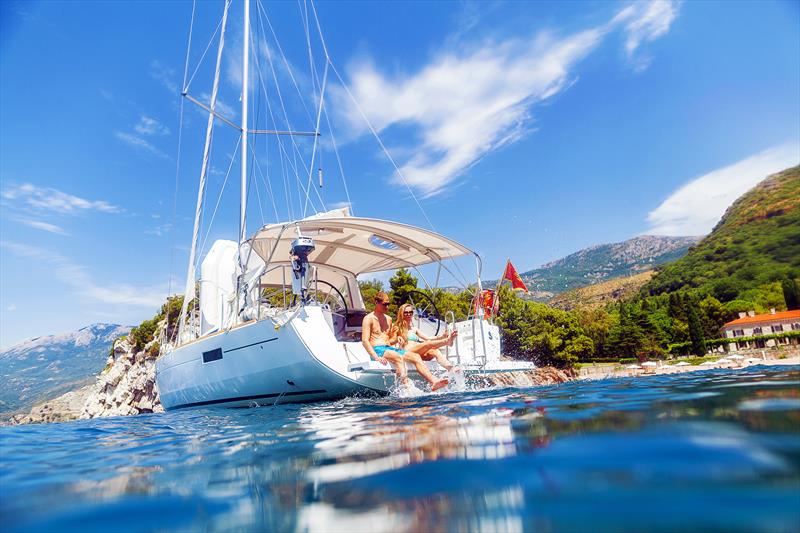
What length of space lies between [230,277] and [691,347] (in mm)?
52336

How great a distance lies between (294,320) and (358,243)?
11.3ft

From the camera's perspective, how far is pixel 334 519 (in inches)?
49.3

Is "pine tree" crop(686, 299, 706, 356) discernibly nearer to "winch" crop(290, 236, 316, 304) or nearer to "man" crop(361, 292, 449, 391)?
"man" crop(361, 292, 449, 391)

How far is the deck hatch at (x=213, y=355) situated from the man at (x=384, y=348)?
2959 mm

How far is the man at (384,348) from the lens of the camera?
20.7 ft

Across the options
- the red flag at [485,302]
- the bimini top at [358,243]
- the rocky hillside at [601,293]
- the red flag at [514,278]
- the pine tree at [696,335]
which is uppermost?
the rocky hillside at [601,293]

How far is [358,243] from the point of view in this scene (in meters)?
9.50

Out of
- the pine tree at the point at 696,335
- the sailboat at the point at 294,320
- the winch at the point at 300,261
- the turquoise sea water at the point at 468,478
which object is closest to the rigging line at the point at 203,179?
the sailboat at the point at 294,320

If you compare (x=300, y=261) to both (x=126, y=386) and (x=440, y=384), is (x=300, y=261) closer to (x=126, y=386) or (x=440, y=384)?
(x=440, y=384)

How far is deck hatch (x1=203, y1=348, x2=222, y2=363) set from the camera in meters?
7.84

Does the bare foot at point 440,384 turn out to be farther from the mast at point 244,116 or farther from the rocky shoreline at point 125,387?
the rocky shoreline at point 125,387

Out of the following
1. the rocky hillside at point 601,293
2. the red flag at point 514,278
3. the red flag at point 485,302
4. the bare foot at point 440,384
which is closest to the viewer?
the bare foot at point 440,384

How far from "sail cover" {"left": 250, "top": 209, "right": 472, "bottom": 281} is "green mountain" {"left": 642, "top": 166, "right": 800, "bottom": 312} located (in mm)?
64428

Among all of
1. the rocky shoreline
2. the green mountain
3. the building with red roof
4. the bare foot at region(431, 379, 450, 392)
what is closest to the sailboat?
the bare foot at region(431, 379, 450, 392)
